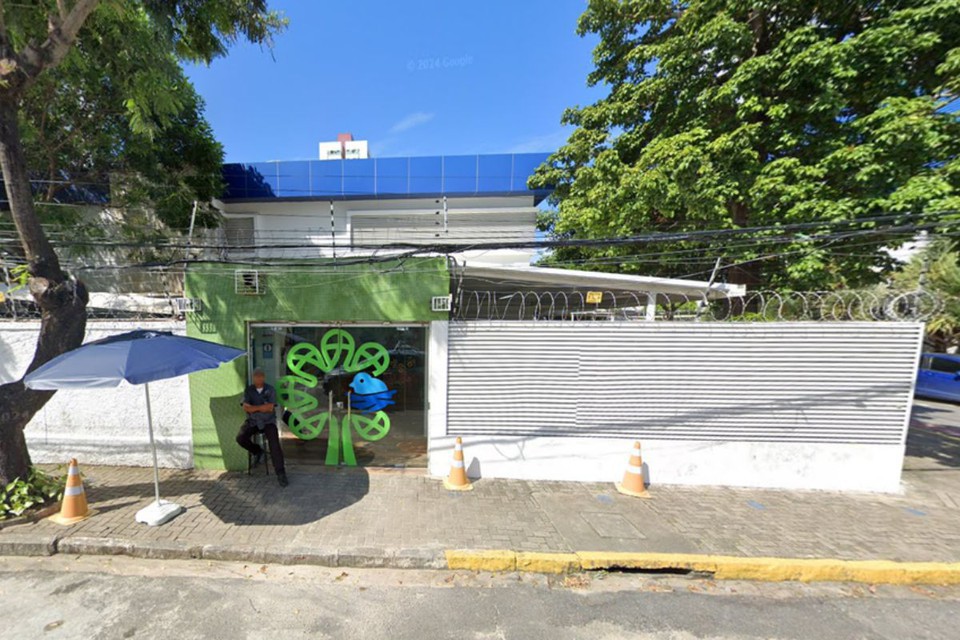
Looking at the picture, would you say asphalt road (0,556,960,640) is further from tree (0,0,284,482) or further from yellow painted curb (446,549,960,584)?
tree (0,0,284,482)

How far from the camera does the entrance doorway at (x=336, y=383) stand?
516 cm

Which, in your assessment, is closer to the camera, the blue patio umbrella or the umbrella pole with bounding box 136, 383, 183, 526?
the blue patio umbrella

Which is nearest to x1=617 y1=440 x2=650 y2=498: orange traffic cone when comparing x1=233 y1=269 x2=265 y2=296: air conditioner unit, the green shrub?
x1=233 y1=269 x2=265 y2=296: air conditioner unit

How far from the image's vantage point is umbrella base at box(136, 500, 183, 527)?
374cm

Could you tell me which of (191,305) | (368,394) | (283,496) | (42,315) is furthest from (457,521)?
(42,315)

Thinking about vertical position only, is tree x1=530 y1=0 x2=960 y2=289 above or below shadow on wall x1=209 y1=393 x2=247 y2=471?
above

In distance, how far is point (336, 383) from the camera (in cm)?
545

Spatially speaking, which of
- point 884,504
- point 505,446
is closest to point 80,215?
point 505,446

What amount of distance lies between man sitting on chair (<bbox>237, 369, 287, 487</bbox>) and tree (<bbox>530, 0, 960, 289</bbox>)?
5.36 meters

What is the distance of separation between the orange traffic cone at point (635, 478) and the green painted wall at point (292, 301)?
314 centimetres

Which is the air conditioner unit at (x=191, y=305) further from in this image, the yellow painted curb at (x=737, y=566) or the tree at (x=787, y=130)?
the tree at (x=787, y=130)

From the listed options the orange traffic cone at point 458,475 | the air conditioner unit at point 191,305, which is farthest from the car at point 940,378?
the air conditioner unit at point 191,305

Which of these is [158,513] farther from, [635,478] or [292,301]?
[635,478]

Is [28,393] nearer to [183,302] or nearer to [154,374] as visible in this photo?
[183,302]
